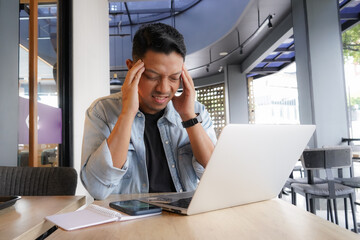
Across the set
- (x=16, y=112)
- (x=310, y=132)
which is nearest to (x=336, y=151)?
(x=310, y=132)

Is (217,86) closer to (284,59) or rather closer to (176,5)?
(284,59)

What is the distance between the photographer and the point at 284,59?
29.8ft

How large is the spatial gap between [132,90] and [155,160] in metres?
0.35

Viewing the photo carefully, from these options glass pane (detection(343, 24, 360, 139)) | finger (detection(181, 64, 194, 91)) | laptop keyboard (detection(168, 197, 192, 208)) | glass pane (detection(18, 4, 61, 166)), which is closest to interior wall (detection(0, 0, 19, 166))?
glass pane (detection(18, 4, 61, 166))

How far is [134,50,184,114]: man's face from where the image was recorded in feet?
3.62

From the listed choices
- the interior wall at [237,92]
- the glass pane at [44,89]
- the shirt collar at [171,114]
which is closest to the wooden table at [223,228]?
the shirt collar at [171,114]

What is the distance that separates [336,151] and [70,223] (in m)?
2.86

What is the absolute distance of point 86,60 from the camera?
11.1 feet

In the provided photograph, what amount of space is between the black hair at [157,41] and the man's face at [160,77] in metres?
0.02

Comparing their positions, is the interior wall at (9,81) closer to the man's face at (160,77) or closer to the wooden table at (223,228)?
the man's face at (160,77)

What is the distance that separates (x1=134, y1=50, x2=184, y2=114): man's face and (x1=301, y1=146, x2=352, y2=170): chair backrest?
215cm

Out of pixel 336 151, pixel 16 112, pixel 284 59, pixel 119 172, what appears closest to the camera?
pixel 119 172

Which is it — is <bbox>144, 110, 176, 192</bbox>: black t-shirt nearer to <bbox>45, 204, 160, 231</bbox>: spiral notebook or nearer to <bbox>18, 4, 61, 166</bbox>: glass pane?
<bbox>45, 204, 160, 231</bbox>: spiral notebook

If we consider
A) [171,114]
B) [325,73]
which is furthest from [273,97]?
[171,114]
